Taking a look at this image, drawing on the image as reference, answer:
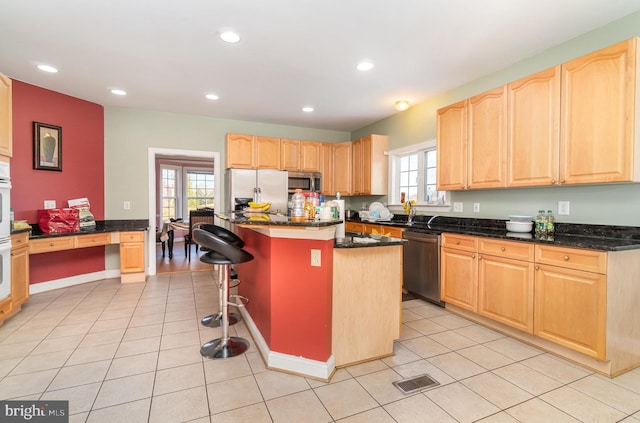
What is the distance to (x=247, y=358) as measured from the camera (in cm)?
228

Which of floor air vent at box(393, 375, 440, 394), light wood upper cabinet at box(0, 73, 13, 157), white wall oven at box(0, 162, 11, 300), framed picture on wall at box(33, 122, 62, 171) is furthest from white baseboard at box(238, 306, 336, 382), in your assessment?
framed picture on wall at box(33, 122, 62, 171)

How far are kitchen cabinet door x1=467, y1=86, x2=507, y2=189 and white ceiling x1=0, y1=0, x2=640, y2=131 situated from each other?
0.40m

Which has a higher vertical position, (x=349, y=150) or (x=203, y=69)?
(x=203, y=69)

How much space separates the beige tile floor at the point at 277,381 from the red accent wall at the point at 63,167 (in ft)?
4.81

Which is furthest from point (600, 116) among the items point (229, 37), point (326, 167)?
point (326, 167)

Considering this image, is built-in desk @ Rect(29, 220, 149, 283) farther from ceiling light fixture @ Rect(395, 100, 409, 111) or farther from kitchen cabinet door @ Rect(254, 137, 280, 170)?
ceiling light fixture @ Rect(395, 100, 409, 111)

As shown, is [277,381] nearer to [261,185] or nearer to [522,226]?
[522,226]

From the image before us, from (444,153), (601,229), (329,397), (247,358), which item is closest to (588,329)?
(601,229)

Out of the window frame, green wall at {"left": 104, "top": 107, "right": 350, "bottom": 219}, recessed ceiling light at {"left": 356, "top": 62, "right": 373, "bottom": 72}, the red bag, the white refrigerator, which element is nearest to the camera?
recessed ceiling light at {"left": 356, "top": 62, "right": 373, "bottom": 72}

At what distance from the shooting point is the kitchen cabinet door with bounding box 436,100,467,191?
339 centimetres

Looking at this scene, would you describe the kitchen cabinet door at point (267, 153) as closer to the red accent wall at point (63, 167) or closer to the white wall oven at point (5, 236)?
the red accent wall at point (63, 167)

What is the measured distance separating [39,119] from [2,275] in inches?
86.1

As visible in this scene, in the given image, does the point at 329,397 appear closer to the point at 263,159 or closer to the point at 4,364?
the point at 4,364

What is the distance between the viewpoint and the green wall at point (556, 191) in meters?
2.36
